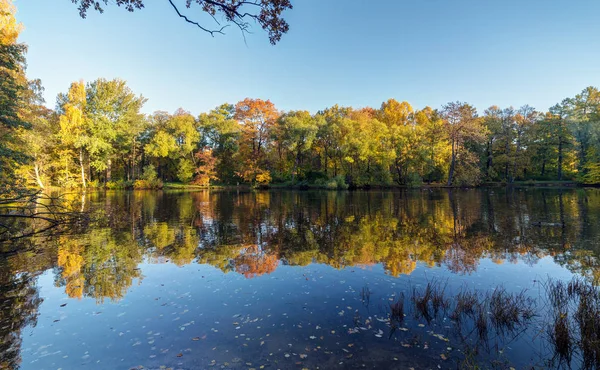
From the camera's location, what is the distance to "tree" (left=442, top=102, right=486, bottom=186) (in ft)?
168

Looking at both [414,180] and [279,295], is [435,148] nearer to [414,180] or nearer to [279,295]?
[414,180]

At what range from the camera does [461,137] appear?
172 feet

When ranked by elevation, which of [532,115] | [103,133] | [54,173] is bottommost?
[54,173]

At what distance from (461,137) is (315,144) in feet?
85.7

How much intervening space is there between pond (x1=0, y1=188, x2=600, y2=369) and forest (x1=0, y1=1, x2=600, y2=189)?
3886cm

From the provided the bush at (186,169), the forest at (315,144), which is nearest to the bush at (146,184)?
the forest at (315,144)

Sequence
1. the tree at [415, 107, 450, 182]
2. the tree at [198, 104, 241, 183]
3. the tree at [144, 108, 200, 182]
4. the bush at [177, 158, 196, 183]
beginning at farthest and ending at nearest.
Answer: the bush at [177, 158, 196, 183] → the tree at [198, 104, 241, 183] → the tree at [144, 108, 200, 182] → the tree at [415, 107, 450, 182]

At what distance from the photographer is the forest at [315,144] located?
51.2 metres

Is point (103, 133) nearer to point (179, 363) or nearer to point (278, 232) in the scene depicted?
point (278, 232)

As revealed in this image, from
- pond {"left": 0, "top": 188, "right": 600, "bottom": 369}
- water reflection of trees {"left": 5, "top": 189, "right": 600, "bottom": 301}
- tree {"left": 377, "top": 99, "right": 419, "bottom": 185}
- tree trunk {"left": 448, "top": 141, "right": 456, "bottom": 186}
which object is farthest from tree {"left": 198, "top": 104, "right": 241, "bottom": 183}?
pond {"left": 0, "top": 188, "right": 600, "bottom": 369}

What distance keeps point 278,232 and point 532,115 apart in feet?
215

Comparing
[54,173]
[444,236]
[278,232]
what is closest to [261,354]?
[278,232]

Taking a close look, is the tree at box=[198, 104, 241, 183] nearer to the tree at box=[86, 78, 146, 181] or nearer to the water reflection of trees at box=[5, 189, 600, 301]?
the tree at box=[86, 78, 146, 181]

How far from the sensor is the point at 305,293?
8.07 meters
